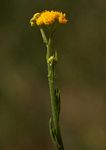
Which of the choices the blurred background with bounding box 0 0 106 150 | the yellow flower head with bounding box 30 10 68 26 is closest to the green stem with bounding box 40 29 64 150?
the yellow flower head with bounding box 30 10 68 26

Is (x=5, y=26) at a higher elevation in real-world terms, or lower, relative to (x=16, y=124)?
higher

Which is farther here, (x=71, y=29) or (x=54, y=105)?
(x=71, y=29)

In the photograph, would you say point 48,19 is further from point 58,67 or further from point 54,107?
point 58,67

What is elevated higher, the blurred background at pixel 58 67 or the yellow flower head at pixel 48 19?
the yellow flower head at pixel 48 19

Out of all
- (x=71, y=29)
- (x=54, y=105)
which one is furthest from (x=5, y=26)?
(x=54, y=105)

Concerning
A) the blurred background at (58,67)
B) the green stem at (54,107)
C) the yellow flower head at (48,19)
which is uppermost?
the yellow flower head at (48,19)

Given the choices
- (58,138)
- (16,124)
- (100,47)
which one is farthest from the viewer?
(100,47)

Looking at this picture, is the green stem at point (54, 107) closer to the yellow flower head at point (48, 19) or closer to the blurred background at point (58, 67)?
the yellow flower head at point (48, 19)

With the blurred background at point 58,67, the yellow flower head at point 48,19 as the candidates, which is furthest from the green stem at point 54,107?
the blurred background at point 58,67

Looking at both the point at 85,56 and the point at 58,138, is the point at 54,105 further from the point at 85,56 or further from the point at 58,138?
the point at 85,56
